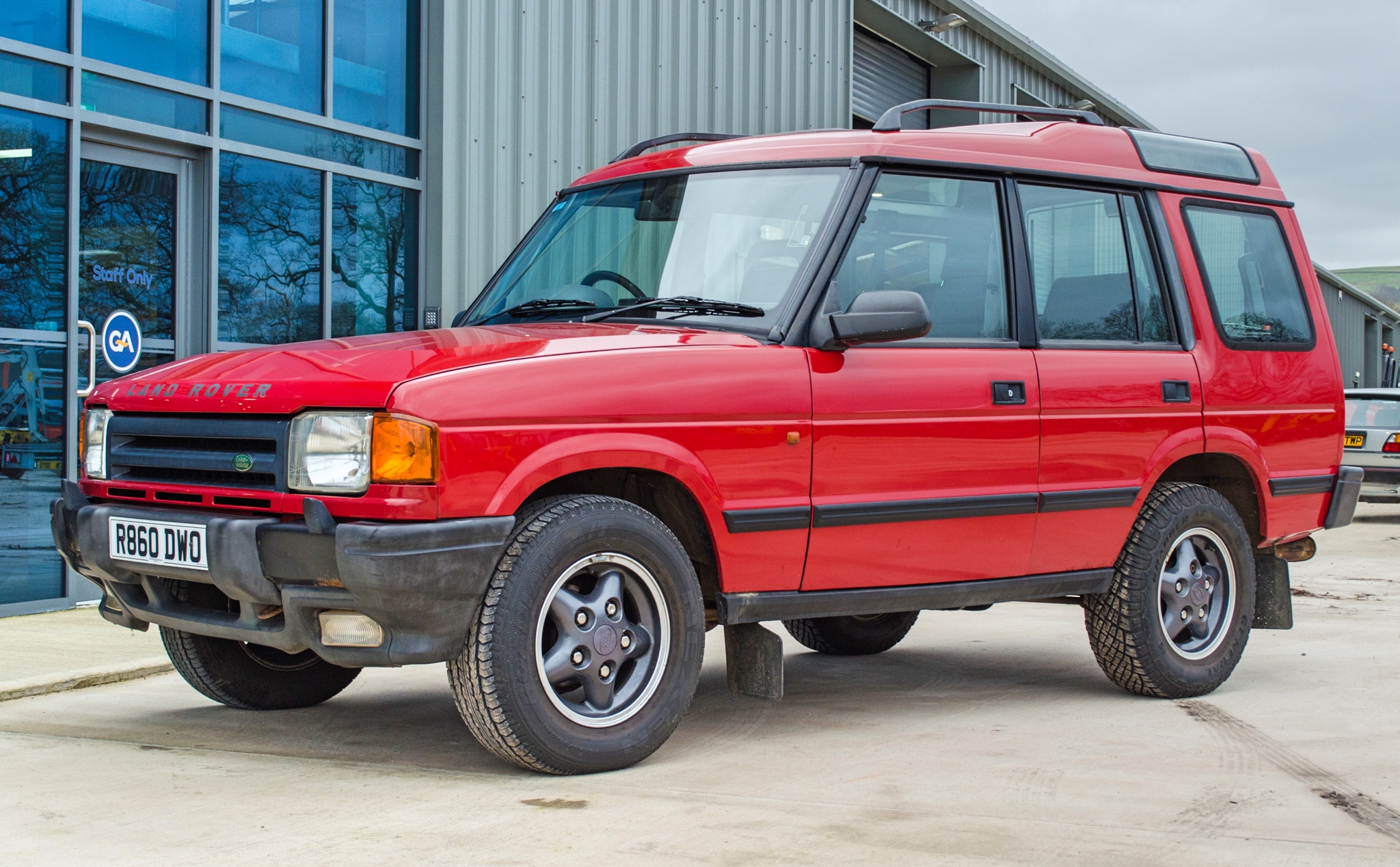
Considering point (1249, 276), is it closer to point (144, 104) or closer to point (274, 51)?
point (144, 104)

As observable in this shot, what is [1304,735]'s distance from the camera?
5.15 meters

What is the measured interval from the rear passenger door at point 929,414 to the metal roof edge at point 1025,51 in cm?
1579

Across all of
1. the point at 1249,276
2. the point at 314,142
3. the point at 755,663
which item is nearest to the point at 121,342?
the point at 314,142

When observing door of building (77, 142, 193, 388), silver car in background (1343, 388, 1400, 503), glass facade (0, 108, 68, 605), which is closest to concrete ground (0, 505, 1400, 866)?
glass facade (0, 108, 68, 605)

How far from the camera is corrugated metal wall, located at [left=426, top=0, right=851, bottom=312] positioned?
1129 cm

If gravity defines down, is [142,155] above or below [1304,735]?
above

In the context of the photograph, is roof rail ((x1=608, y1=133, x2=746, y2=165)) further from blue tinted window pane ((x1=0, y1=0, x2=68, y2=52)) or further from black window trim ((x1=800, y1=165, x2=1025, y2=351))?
blue tinted window pane ((x1=0, y1=0, x2=68, y2=52))

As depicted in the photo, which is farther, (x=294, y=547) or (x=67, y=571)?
(x=67, y=571)

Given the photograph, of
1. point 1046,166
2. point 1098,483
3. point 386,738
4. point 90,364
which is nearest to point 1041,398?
point 1098,483

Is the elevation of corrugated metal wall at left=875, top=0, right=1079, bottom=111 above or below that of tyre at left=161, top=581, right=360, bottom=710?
above

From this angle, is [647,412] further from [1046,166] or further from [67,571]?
[67,571]

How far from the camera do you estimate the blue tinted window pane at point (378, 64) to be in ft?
35.2

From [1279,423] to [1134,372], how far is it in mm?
1013

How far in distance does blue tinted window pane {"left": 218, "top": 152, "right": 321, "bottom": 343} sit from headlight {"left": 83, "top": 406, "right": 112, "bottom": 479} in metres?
4.76
